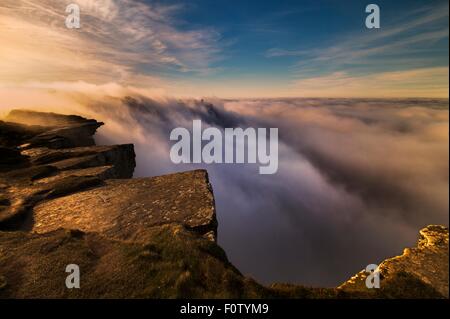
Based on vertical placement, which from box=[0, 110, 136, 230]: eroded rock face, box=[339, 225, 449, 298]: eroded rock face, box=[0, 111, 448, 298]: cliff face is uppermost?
box=[0, 110, 136, 230]: eroded rock face

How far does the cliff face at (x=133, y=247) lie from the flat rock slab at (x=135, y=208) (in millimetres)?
79

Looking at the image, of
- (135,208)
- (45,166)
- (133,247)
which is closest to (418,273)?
(133,247)

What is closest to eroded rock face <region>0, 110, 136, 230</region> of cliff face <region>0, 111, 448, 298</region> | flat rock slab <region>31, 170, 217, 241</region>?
cliff face <region>0, 111, 448, 298</region>

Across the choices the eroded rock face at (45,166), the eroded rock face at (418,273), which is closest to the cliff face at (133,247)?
the eroded rock face at (418,273)

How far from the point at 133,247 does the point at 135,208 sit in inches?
257

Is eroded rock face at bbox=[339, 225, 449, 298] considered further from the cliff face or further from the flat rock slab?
the flat rock slab

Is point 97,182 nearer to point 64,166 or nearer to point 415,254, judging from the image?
point 64,166

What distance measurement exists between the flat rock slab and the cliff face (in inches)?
3.1

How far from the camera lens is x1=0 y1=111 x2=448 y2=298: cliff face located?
9.86 metres

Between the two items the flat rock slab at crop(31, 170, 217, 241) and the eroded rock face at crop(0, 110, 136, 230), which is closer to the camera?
the flat rock slab at crop(31, 170, 217, 241)

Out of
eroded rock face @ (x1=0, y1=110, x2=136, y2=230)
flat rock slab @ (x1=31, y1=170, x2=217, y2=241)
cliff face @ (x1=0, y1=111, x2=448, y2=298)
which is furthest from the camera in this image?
eroded rock face @ (x1=0, y1=110, x2=136, y2=230)

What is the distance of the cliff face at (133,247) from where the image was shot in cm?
986

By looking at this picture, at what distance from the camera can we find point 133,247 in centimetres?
1264
